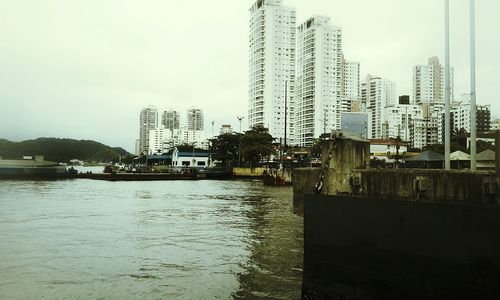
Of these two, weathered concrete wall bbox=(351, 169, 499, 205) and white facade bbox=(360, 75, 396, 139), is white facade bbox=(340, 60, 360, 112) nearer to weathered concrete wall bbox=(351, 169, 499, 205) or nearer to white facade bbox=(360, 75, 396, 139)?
white facade bbox=(360, 75, 396, 139)

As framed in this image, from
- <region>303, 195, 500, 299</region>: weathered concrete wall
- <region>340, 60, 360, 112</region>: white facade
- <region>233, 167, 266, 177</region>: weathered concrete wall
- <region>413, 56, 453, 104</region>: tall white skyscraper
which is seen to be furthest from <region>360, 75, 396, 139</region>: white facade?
<region>303, 195, 500, 299</region>: weathered concrete wall

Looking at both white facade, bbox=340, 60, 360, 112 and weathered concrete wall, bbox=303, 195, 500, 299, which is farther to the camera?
white facade, bbox=340, 60, 360, 112

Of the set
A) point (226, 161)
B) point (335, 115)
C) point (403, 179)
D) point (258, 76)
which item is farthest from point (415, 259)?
point (258, 76)

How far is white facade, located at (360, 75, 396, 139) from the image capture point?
167 m

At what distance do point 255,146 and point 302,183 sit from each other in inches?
3154

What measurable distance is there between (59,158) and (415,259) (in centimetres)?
16870

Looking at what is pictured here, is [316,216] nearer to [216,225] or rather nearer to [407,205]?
[407,205]

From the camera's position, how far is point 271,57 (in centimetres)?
16225

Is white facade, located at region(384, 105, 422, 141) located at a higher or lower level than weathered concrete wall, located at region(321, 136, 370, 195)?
higher

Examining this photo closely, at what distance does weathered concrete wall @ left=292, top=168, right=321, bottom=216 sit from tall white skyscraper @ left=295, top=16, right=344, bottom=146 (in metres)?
140

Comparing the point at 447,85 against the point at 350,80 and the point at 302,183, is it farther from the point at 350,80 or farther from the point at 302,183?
the point at 350,80

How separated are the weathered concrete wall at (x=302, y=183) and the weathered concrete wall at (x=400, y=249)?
146 inches

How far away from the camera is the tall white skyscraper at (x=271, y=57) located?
6344 inches

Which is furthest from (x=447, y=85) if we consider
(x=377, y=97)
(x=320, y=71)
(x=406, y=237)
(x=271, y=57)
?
(x=377, y=97)
